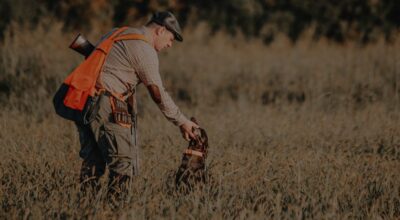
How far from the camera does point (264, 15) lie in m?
18.8

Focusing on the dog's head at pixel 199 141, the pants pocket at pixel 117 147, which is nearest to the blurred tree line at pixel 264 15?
the dog's head at pixel 199 141

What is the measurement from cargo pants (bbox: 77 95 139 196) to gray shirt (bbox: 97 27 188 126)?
6.8 inches

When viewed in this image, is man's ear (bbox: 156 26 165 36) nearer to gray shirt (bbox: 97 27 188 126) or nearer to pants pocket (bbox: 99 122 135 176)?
gray shirt (bbox: 97 27 188 126)

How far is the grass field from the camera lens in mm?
4461

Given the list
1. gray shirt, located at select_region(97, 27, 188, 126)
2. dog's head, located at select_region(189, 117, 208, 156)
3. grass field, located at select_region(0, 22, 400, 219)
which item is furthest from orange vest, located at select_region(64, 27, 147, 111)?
dog's head, located at select_region(189, 117, 208, 156)

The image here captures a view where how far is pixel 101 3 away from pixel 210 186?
13.3m

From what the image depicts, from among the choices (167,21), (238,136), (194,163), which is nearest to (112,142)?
(194,163)

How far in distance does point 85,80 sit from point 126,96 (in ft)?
1.30

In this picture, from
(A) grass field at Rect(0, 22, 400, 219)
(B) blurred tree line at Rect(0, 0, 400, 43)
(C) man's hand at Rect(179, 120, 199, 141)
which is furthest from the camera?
(B) blurred tree line at Rect(0, 0, 400, 43)

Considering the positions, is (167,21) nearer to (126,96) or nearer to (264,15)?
(126,96)

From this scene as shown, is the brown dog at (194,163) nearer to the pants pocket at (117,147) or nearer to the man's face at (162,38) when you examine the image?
the pants pocket at (117,147)

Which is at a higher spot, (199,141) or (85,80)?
(85,80)

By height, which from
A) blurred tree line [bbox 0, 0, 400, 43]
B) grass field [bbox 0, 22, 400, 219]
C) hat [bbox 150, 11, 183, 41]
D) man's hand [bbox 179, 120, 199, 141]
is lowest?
grass field [bbox 0, 22, 400, 219]

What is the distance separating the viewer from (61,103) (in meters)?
4.68
